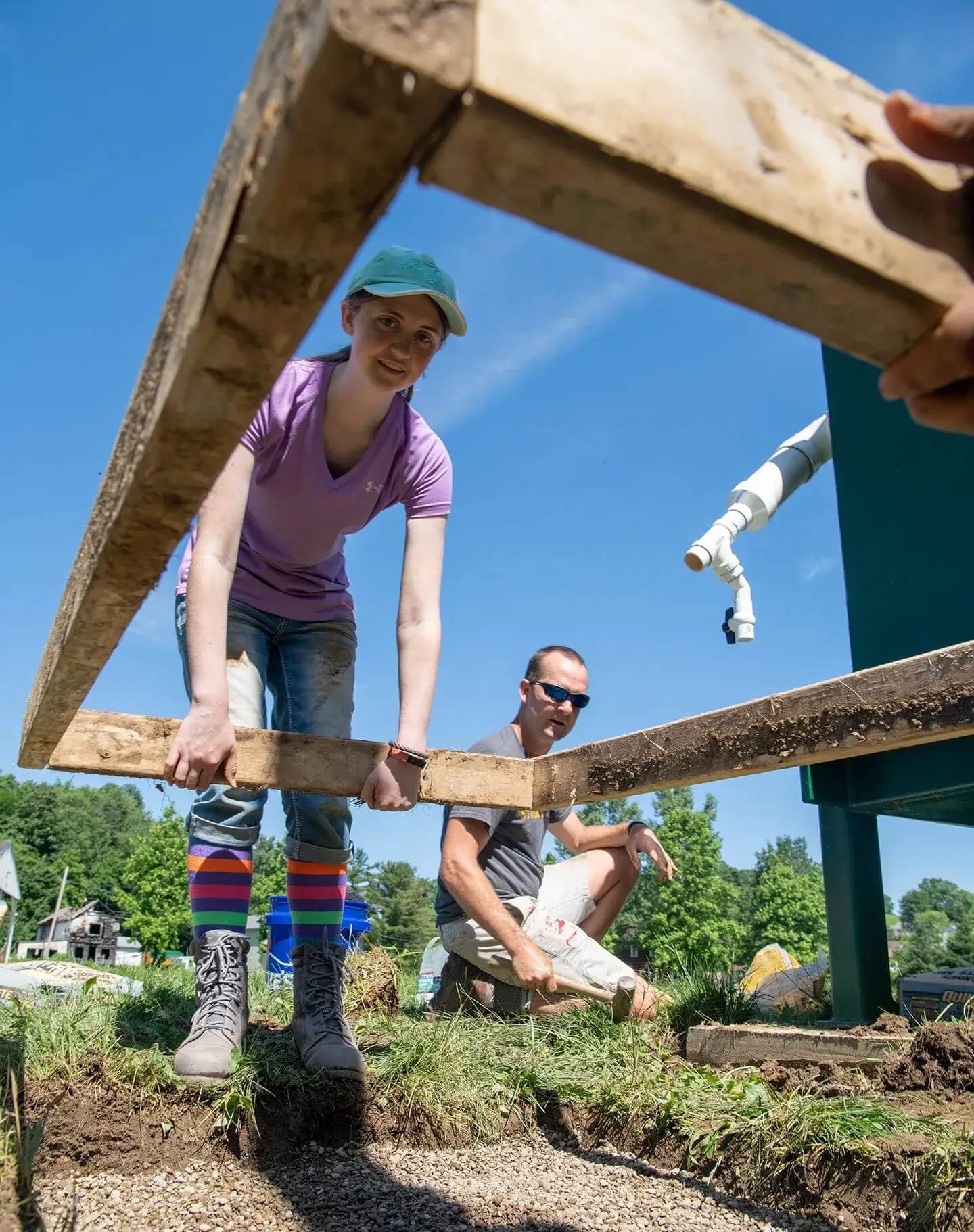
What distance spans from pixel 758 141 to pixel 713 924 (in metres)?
37.8

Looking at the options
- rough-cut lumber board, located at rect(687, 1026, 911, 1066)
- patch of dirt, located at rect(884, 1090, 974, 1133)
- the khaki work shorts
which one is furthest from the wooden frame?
the khaki work shorts

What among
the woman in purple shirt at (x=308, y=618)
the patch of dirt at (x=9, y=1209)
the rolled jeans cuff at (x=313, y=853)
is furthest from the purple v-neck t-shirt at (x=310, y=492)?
the patch of dirt at (x=9, y=1209)

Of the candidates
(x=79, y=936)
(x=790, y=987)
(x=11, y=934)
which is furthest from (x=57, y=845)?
(x=790, y=987)

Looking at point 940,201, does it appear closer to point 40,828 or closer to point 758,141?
point 758,141

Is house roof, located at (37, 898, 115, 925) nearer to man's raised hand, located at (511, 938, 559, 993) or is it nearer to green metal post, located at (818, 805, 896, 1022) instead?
green metal post, located at (818, 805, 896, 1022)

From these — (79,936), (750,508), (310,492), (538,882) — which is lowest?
(79,936)

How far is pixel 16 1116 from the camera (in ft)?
5.93

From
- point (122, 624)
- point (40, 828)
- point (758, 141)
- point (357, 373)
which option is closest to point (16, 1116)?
point (122, 624)

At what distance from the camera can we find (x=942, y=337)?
935 mm

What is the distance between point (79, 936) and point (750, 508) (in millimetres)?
53884

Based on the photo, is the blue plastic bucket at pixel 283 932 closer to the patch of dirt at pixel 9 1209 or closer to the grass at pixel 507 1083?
the grass at pixel 507 1083

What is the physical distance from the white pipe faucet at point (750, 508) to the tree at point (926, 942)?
26654 mm

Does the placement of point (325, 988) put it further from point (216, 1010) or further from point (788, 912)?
point (788, 912)

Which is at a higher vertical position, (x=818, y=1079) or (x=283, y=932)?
(x=283, y=932)
